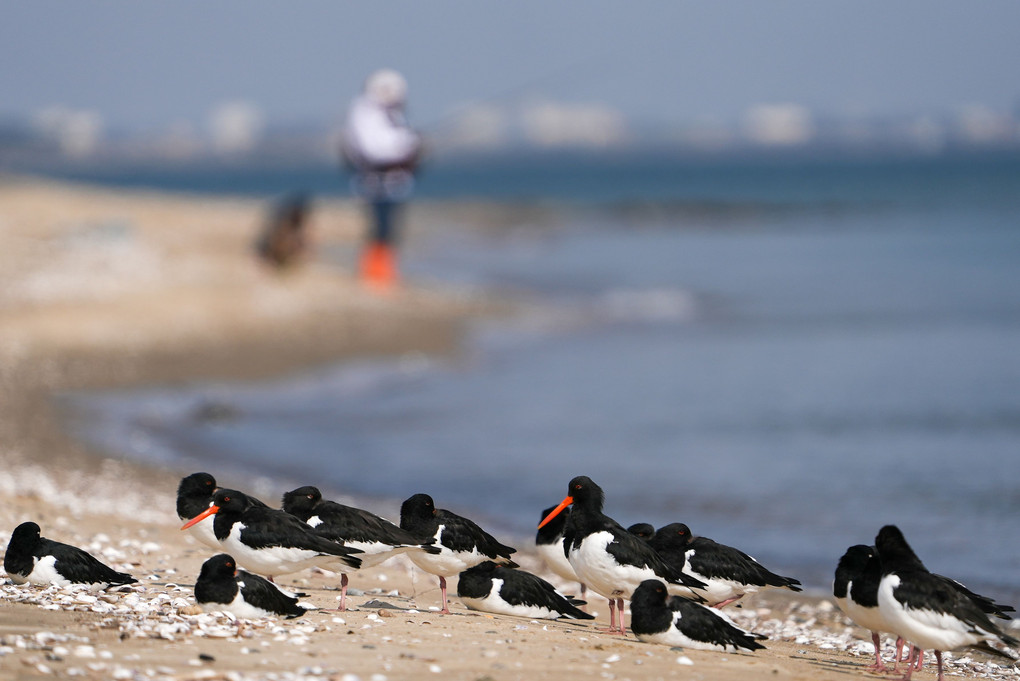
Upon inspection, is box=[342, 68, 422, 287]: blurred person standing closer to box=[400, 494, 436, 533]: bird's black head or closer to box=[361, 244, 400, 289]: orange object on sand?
box=[361, 244, 400, 289]: orange object on sand

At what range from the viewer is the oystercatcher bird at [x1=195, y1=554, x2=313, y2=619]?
593 centimetres

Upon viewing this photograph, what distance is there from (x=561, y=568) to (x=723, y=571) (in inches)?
39.1

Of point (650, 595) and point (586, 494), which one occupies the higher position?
point (586, 494)

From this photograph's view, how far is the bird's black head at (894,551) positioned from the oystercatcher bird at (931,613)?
0.13 ft

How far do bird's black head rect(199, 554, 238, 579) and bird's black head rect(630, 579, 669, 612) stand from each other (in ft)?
6.40

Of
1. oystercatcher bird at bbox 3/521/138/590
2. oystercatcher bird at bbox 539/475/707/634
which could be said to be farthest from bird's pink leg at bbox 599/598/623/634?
oystercatcher bird at bbox 3/521/138/590

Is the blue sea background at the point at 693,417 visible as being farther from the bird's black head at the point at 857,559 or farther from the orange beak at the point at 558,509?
the orange beak at the point at 558,509

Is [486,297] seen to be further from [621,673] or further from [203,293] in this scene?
[621,673]

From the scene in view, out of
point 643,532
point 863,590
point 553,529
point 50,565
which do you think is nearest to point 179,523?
point 50,565

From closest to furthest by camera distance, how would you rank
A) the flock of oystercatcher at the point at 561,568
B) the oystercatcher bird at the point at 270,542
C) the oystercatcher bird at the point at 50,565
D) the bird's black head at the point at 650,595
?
the flock of oystercatcher at the point at 561,568
the bird's black head at the point at 650,595
the oystercatcher bird at the point at 50,565
the oystercatcher bird at the point at 270,542

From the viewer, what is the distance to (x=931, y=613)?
5.83m

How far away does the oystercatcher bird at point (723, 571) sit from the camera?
6.86 m

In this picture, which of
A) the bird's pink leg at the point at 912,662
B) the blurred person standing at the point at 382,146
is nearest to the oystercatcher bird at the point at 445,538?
the bird's pink leg at the point at 912,662

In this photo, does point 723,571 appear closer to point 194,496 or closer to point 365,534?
point 365,534
